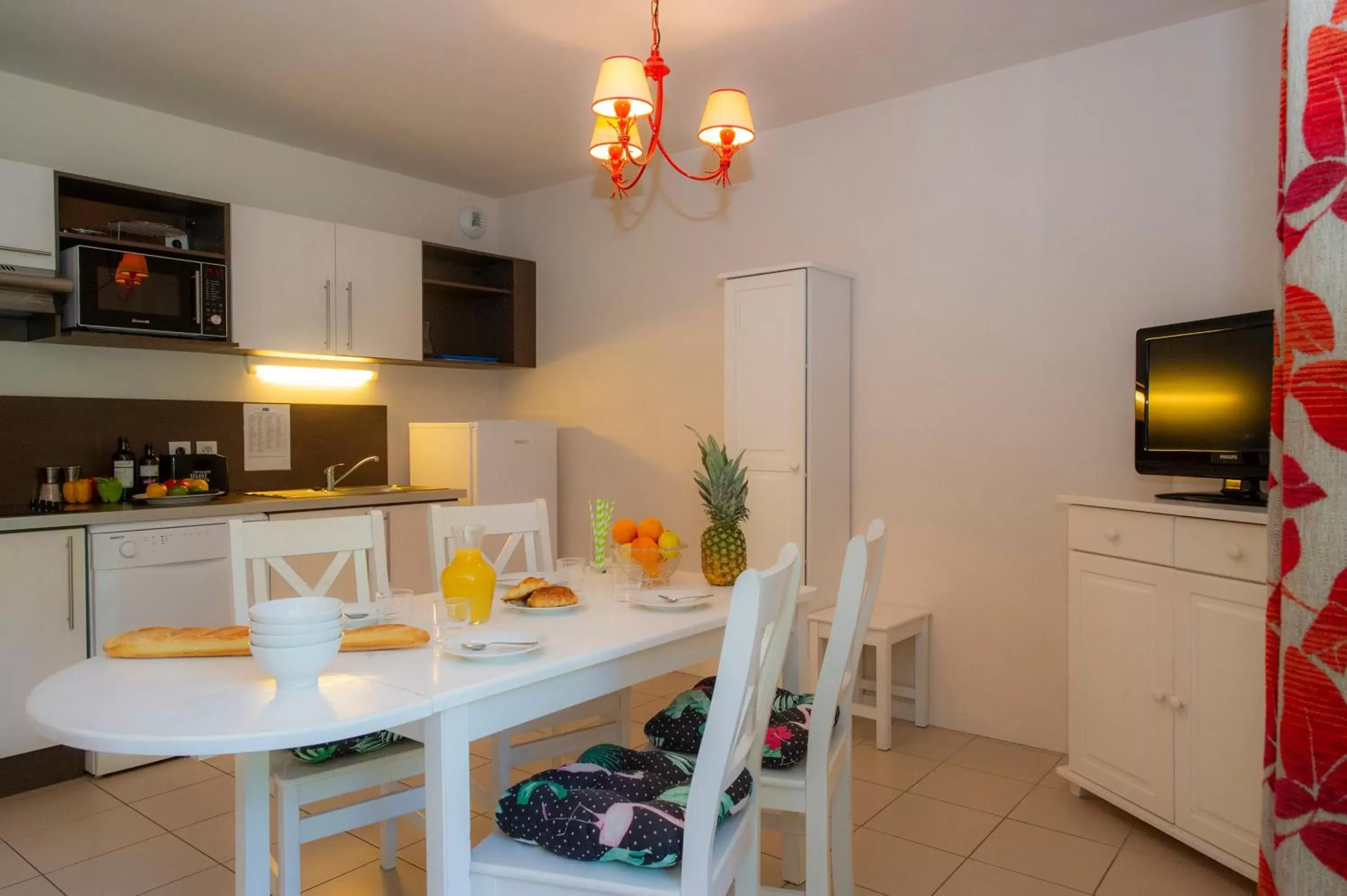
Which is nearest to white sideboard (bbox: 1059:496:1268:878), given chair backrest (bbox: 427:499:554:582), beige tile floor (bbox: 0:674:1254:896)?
beige tile floor (bbox: 0:674:1254:896)

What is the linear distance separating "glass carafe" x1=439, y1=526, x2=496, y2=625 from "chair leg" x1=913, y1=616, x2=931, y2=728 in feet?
7.27

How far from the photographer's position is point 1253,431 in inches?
95.1

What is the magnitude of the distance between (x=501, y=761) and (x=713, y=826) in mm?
1234

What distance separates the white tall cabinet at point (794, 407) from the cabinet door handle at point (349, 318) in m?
1.83

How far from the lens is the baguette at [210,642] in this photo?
4.99 feet

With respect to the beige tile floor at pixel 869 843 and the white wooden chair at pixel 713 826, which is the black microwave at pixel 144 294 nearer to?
the beige tile floor at pixel 869 843

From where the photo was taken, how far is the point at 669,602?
1.95 metres

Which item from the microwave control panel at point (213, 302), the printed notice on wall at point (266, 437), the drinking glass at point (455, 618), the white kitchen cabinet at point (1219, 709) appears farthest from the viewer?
the printed notice on wall at point (266, 437)

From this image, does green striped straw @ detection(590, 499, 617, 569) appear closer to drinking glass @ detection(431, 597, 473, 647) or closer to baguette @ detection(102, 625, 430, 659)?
drinking glass @ detection(431, 597, 473, 647)

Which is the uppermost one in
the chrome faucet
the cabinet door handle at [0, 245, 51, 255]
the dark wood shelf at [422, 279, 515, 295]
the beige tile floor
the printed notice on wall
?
the dark wood shelf at [422, 279, 515, 295]

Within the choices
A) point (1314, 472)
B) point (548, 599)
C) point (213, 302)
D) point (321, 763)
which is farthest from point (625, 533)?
point (213, 302)

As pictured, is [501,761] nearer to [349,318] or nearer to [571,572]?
[571,572]

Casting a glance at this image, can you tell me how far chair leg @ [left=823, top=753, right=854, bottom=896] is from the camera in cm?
202

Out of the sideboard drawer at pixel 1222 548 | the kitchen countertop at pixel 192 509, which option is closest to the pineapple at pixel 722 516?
the sideboard drawer at pixel 1222 548
